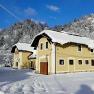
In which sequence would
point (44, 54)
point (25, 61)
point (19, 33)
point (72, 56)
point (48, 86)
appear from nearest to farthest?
1. point (48, 86)
2. point (44, 54)
3. point (72, 56)
4. point (25, 61)
5. point (19, 33)

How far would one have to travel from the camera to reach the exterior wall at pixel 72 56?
44031 millimetres

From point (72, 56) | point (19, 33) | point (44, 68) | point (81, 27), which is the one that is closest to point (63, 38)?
point (72, 56)

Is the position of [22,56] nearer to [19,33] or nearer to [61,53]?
[61,53]

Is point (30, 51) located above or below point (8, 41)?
below

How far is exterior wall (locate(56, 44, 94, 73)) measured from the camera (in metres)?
44.0

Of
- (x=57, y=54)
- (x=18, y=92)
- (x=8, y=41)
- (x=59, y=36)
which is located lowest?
(x=18, y=92)

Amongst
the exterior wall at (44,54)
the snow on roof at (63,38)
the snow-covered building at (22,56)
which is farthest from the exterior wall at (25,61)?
A: the snow on roof at (63,38)

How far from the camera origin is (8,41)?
516 feet

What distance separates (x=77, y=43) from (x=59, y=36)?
3.48 metres

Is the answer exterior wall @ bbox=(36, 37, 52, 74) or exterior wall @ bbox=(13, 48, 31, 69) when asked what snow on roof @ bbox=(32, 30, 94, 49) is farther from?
exterior wall @ bbox=(13, 48, 31, 69)

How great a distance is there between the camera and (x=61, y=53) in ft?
146

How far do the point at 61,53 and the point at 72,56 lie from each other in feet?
8.57

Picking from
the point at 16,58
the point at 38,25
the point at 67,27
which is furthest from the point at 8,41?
the point at 16,58

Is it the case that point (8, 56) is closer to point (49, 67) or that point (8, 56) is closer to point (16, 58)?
point (16, 58)
